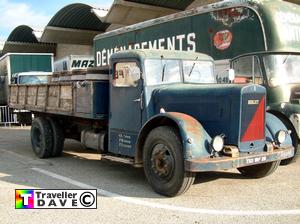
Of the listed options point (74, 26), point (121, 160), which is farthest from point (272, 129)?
point (74, 26)

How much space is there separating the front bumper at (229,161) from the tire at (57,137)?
471 centimetres

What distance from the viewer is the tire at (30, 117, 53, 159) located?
10047 millimetres

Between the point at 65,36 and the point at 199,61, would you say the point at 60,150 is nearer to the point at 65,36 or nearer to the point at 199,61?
the point at 199,61

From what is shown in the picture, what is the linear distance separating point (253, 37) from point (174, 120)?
12.6 feet

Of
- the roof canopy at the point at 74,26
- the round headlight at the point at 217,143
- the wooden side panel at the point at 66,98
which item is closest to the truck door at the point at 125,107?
the wooden side panel at the point at 66,98

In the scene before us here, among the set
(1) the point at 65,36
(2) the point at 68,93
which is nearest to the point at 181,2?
(1) the point at 65,36

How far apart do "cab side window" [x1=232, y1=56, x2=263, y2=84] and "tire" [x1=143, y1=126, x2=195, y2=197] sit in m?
3.43

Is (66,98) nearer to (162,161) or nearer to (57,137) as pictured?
(57,137)

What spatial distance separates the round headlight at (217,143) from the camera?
6.23 metres

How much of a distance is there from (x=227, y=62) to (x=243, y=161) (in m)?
4.14

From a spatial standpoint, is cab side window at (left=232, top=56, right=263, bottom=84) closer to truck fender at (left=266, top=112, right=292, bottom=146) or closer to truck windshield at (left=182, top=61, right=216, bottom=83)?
truck windshield at (left=182, top=61, right=216, bottom=83)

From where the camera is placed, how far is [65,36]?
32.2 metres

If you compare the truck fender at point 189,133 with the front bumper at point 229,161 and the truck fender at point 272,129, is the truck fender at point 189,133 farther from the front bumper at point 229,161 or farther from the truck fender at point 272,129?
the truck fender at point 272,129

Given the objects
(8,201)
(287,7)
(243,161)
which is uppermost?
(287,7)
